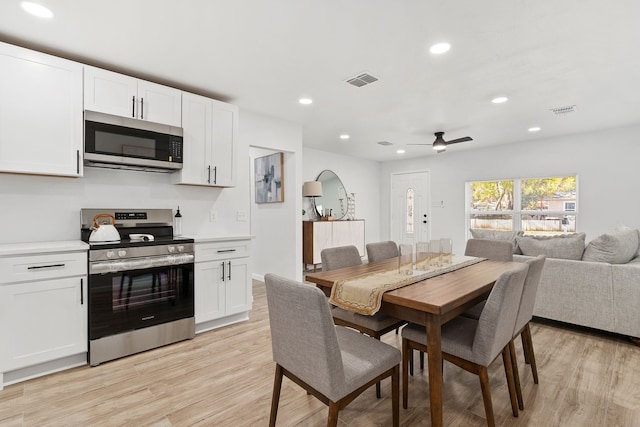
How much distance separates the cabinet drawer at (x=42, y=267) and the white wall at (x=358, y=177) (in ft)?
13.6

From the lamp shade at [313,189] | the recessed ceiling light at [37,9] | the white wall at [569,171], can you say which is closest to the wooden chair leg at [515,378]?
the recessed ceiling light at [37,9]

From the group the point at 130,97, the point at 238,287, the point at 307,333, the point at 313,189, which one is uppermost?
the point at 130,97

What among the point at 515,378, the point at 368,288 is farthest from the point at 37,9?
the point at 515,378

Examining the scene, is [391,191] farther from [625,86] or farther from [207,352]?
[207,352]

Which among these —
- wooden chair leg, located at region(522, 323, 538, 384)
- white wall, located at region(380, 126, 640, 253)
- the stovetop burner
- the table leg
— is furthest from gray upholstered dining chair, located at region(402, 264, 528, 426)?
white wall, located at region(380, 126, 640, 253)

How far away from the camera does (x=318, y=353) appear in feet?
4.33

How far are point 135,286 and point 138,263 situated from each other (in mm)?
193

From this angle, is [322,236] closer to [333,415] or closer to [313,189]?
[313,189]

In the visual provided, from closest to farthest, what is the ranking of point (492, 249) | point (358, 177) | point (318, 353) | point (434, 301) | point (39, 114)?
point (318, 353) < point (434, 301) < point (39, 114) < point (492, 249) < point (358, 177)

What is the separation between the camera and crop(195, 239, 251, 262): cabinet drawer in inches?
118

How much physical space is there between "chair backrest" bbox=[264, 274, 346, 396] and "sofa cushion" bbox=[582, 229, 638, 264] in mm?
3030

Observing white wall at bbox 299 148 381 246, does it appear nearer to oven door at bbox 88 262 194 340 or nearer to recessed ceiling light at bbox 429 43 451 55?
oven door at bbox 88 262 194 340

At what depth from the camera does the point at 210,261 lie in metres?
3.05

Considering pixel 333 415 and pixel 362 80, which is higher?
pixel 362 80
